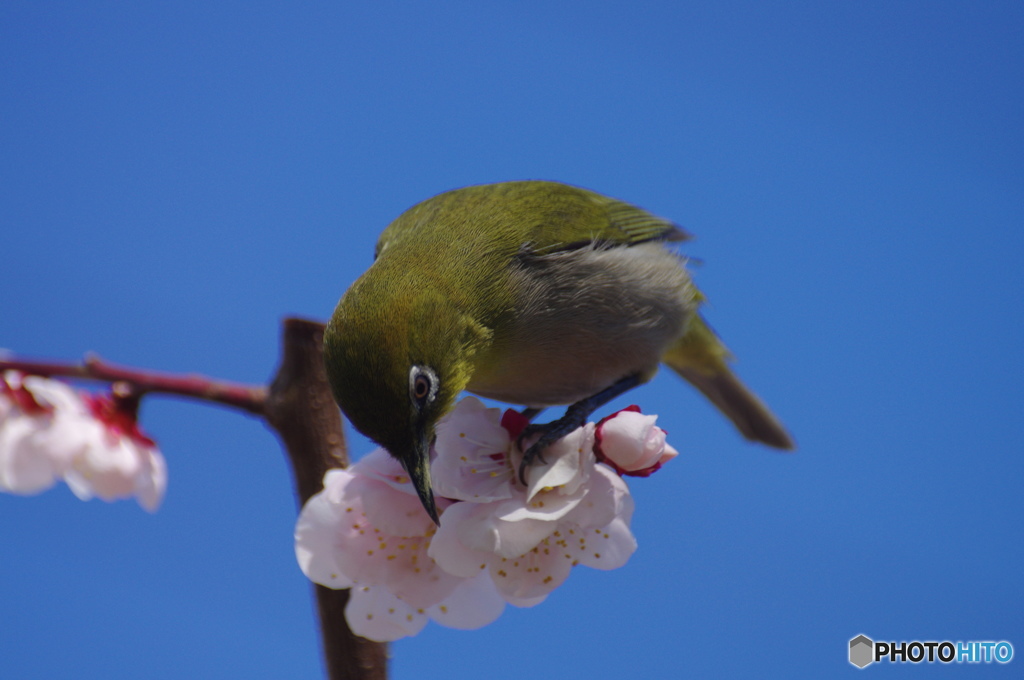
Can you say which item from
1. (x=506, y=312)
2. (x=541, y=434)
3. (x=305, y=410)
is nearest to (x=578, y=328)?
(x=506, y=312)

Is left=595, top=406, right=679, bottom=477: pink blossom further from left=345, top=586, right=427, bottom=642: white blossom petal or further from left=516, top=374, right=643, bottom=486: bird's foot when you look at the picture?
left=345, top=586, right=427, bottom=642: white blossom petal

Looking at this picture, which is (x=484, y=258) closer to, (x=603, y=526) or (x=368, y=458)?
(x=368, y=458)

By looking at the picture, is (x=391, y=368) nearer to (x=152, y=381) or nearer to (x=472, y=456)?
(x=472, y=456)

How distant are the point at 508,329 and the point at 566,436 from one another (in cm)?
78

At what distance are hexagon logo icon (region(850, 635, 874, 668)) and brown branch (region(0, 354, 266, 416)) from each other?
257 centimetres

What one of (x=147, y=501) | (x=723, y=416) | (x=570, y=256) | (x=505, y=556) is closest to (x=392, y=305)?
(x=505, y=556)

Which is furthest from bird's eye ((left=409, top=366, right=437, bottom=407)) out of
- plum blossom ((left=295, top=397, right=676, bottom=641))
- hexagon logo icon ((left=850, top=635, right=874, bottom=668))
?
hexagon logo icon ((left=850, top=635, right=874, bottom=668))

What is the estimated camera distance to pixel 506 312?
2.58 metres

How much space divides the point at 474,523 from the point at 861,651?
7.72 ft

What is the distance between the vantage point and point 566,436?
1.87m

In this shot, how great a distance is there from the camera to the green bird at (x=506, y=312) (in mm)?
2037

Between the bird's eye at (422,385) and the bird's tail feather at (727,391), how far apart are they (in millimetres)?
1976

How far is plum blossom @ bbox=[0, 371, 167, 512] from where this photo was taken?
298cm

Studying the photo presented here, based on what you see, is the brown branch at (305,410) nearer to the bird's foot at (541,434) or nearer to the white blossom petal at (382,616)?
the white blossom petal at (382,616)
